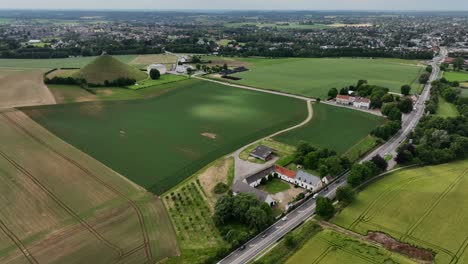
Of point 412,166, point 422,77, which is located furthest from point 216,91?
point 422,77

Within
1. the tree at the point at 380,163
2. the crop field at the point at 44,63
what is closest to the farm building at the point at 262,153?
the tree at the point at 380,163

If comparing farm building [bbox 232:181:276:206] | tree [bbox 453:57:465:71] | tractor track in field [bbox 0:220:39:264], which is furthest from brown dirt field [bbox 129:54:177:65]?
tractor track in field [bbox 0:220:39:264]

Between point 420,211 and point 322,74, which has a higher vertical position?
point 322,74

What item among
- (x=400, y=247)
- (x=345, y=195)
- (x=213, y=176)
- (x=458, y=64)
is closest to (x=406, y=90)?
(x=458, y=64)

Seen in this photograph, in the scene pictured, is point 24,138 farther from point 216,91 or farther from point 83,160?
point 216,91

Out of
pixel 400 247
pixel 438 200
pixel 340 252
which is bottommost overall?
pixel 340 252

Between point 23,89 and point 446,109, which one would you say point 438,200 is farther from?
point 23,89
